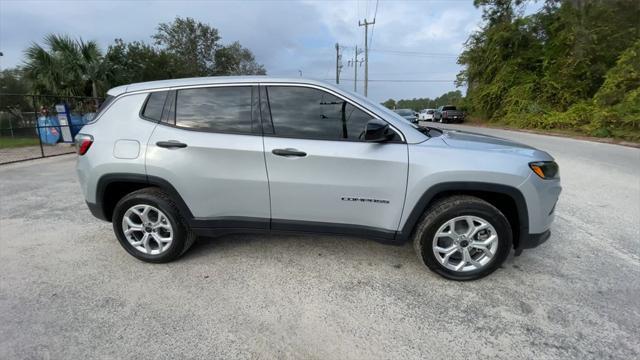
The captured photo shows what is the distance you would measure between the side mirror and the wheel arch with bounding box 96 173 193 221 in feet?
5.71

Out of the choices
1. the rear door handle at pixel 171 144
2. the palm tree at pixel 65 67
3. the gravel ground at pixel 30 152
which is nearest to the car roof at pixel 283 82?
the rear door handle at pixel 171 144

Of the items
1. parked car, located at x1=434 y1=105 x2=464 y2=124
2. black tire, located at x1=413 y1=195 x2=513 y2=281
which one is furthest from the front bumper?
parked car, located at x1=434 y1=105 x2=464 y2=124

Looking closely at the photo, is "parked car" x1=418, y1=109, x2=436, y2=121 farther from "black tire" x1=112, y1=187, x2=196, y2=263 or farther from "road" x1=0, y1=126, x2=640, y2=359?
"black tire" x1=112, y1=187, x2=196, y2=263

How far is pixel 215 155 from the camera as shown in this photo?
8.73 feet

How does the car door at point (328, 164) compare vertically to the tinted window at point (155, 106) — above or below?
below

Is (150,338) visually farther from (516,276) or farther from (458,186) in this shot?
(516,276)

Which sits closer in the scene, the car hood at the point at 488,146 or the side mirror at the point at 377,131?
the side mirror at the point at 377,131

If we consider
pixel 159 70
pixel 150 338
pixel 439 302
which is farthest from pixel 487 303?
pixel 159 70

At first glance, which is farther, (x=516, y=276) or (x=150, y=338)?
(x=516, y=276)

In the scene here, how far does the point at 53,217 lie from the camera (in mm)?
4234

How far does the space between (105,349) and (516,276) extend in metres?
3.21

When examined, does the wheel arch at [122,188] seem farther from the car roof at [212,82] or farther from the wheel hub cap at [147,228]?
the car roof at [212,82]

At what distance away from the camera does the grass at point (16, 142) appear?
12.5 m

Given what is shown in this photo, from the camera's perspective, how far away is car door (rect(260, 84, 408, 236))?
2533 mm
